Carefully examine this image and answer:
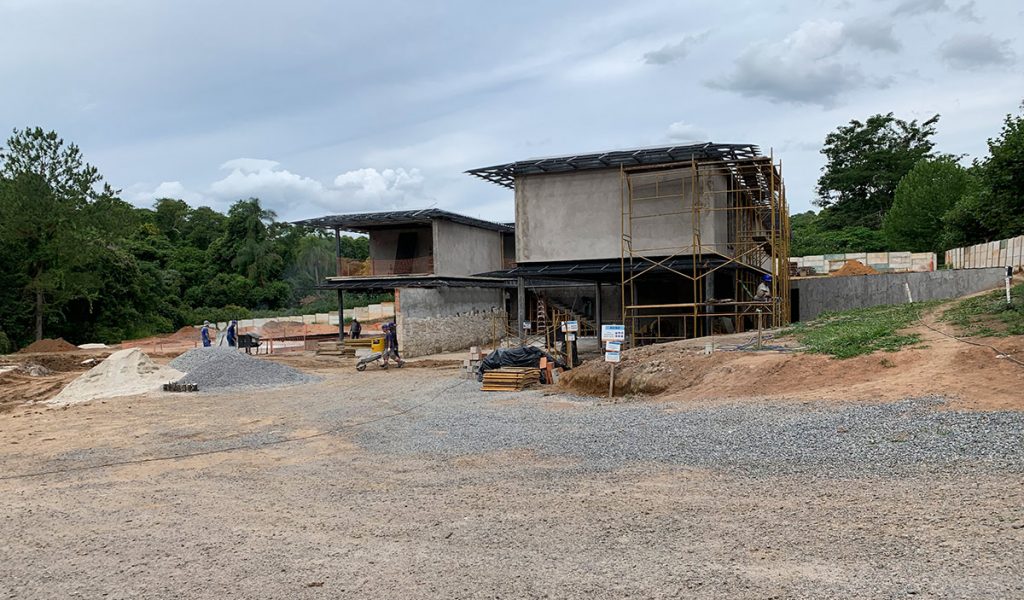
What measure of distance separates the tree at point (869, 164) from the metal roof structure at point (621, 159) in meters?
43.2

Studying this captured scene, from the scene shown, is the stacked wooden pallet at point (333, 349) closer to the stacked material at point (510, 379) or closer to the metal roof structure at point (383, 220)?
the metal roof structure at point (383, 220)

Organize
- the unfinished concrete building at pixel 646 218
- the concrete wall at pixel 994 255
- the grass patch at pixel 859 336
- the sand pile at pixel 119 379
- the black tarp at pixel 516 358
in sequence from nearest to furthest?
the grass patch at pixel 859 336 → the black tarp at pixel 516 358 → the sand pile at pixel 119 379 → the unfinished concrete building at pixel 646 218 → the concrete wall at pixel 994 255

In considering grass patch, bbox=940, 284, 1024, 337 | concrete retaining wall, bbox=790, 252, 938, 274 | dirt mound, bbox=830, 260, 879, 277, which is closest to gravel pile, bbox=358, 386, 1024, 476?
grass patch, bbox=940, 284, 1024, 337

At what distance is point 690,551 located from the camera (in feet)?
18.9

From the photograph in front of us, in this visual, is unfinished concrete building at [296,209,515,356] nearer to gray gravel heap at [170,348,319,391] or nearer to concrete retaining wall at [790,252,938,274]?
gray gravel heap at [170,348,319,391]

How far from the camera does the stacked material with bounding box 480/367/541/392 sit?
1791 cm

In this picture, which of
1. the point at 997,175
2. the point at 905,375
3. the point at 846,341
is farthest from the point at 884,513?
the point at 997,175

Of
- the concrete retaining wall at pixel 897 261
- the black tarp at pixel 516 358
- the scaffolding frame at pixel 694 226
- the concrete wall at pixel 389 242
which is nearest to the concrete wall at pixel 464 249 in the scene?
the concrete wall at pixel 389 242

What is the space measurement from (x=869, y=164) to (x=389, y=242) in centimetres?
4255

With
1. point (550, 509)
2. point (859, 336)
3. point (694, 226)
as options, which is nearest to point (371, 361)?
point (694, 226)

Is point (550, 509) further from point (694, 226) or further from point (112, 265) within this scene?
point (112, 265)

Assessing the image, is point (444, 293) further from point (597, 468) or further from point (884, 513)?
point (884, 513)

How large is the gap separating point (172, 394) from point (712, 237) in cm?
1678

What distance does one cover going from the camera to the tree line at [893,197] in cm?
3928
